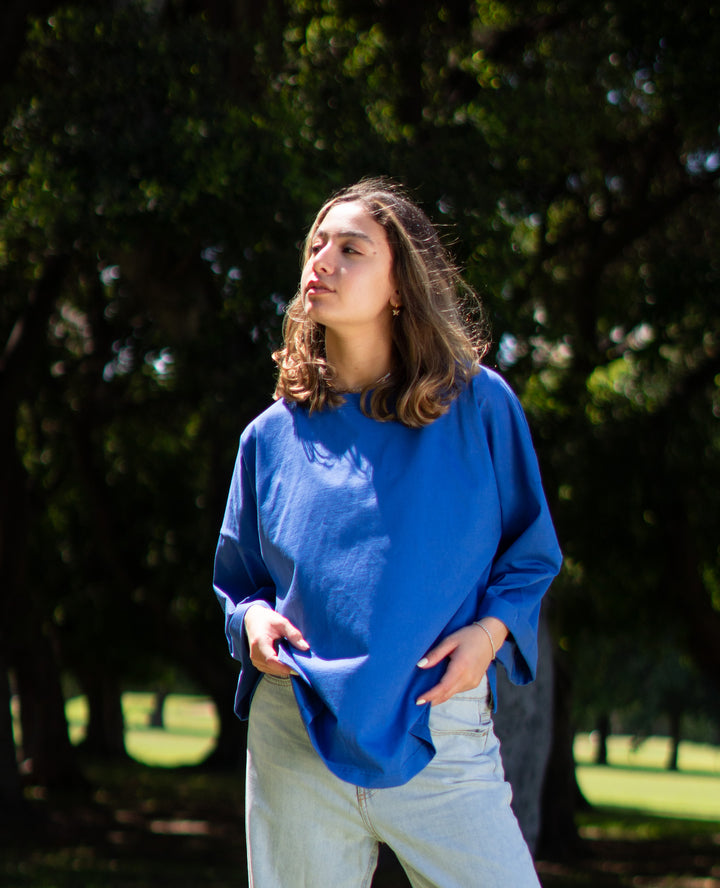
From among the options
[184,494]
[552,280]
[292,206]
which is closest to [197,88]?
[292,206]

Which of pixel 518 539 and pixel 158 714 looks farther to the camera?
pixel 158 714

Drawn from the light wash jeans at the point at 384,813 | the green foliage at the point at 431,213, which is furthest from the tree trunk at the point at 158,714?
the light wash jeans at the point at 384,813

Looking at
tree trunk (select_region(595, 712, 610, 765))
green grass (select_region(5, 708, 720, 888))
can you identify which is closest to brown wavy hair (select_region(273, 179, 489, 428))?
green grass (select_region(5, 708, 720, 888))

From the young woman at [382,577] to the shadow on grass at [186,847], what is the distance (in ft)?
21.1

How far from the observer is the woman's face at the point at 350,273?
2.35 meters

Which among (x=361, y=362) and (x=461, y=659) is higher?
(x=361, y=362)

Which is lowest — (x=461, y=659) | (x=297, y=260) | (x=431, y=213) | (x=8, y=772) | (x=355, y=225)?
(x=8, y=772)

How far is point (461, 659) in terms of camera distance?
6.82 feet

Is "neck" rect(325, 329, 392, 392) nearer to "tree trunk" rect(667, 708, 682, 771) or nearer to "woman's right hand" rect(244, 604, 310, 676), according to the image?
"woman's right hand" rect(244, 604, 310, 676)

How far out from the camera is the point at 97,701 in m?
27.9

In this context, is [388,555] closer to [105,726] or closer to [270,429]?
[270,429]

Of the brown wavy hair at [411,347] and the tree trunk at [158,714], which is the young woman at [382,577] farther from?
the tree trunk at [158,714]

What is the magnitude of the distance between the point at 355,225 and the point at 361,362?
29cm

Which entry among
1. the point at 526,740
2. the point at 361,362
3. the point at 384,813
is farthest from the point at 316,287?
the point at 526,740
